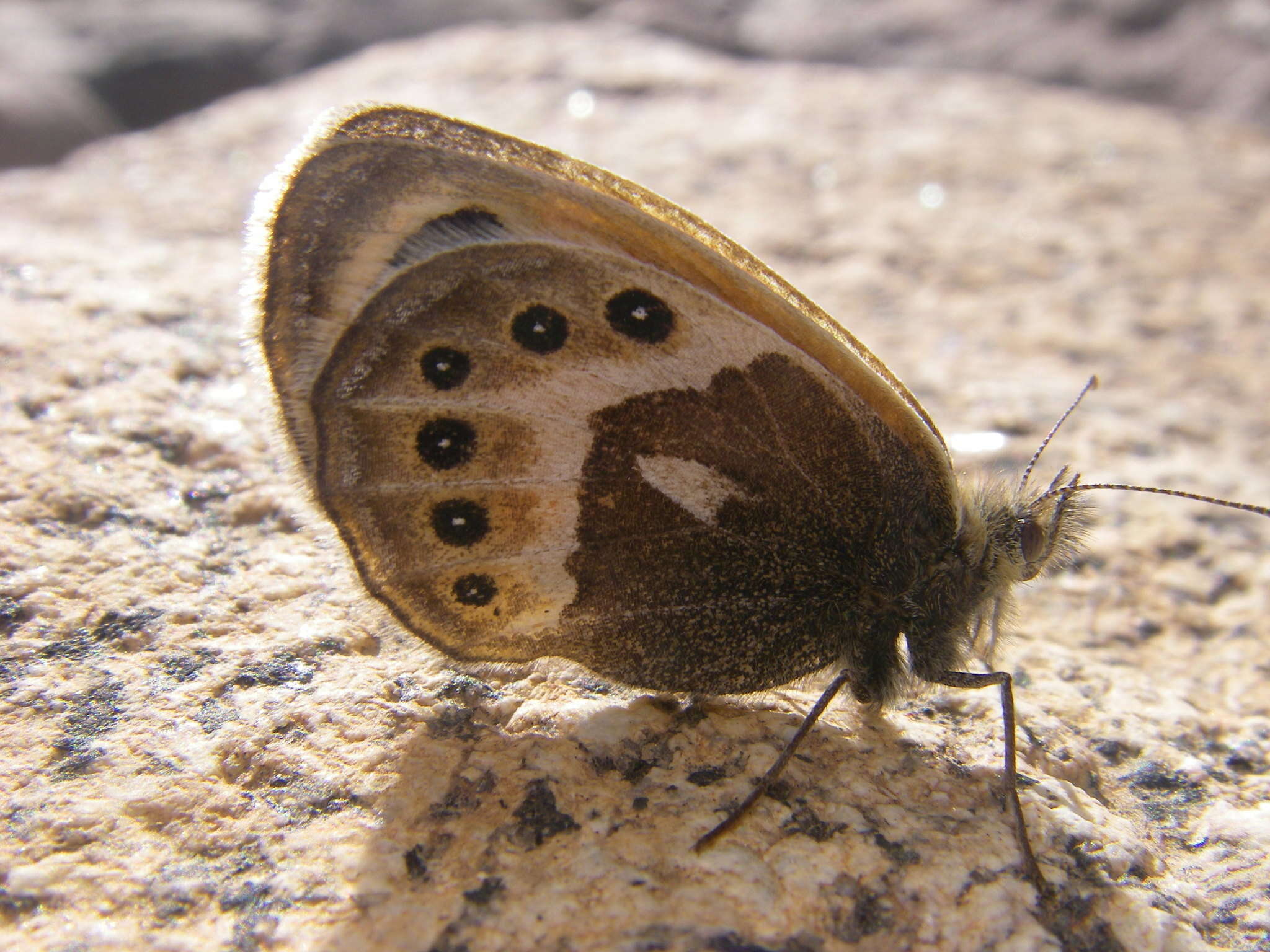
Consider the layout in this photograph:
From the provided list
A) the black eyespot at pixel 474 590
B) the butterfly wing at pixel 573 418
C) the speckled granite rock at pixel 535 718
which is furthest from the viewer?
the black eyespot at pixel 474 590

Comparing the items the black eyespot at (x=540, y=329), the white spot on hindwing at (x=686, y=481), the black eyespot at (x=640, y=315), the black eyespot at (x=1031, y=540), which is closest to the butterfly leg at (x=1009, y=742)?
the black eyespot at (x=1031, y=540)

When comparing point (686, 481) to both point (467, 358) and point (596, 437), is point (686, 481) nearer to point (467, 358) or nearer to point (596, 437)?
point (596, 437)

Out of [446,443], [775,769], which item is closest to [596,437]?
[446,443]

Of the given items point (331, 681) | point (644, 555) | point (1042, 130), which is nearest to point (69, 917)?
point (331, 681)

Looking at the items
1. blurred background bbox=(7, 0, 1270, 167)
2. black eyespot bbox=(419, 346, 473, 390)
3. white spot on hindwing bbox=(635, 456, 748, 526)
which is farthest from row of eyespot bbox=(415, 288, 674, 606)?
blurred background bbox=(7, 0, 1270, 167)

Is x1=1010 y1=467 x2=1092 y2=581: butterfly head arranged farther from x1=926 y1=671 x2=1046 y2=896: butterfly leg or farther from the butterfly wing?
x1=926 y1=671 x2=1046 y2=896: butterfly leg

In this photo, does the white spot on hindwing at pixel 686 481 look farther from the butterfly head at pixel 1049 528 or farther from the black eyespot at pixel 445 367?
the butterfly head at pixel 1049 528

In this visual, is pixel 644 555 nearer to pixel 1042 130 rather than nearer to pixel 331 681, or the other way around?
pixel 331 681
